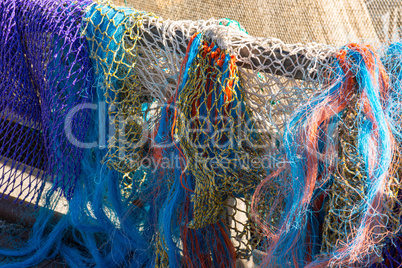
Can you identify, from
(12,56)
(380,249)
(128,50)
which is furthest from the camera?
(12,56)

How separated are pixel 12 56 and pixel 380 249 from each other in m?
1.31

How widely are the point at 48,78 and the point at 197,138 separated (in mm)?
585

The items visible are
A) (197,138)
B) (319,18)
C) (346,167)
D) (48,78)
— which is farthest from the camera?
(319,18)

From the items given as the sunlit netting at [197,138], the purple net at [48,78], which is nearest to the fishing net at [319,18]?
the sunlit netting at [197,138]

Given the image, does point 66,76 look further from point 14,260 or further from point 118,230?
point 14,260

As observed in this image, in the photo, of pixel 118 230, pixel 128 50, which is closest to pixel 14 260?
pixel 118 230

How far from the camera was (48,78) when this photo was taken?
1.18 metres

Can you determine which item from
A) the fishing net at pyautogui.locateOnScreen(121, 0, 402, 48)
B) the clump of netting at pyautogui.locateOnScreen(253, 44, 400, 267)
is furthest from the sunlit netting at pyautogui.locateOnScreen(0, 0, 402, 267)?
the fishing net at pyautogui.locateOnScreen(121, 0, 402, 48)

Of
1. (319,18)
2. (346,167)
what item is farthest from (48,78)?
(319,18)

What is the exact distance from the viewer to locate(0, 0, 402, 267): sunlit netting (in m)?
0.79

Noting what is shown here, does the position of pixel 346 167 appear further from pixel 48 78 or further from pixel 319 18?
pixel 319 18

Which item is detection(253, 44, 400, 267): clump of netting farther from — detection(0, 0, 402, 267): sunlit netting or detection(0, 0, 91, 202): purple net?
detection(0, 0, 91, 202): purple net

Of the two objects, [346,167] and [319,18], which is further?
[319,18]

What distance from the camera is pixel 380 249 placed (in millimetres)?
766
